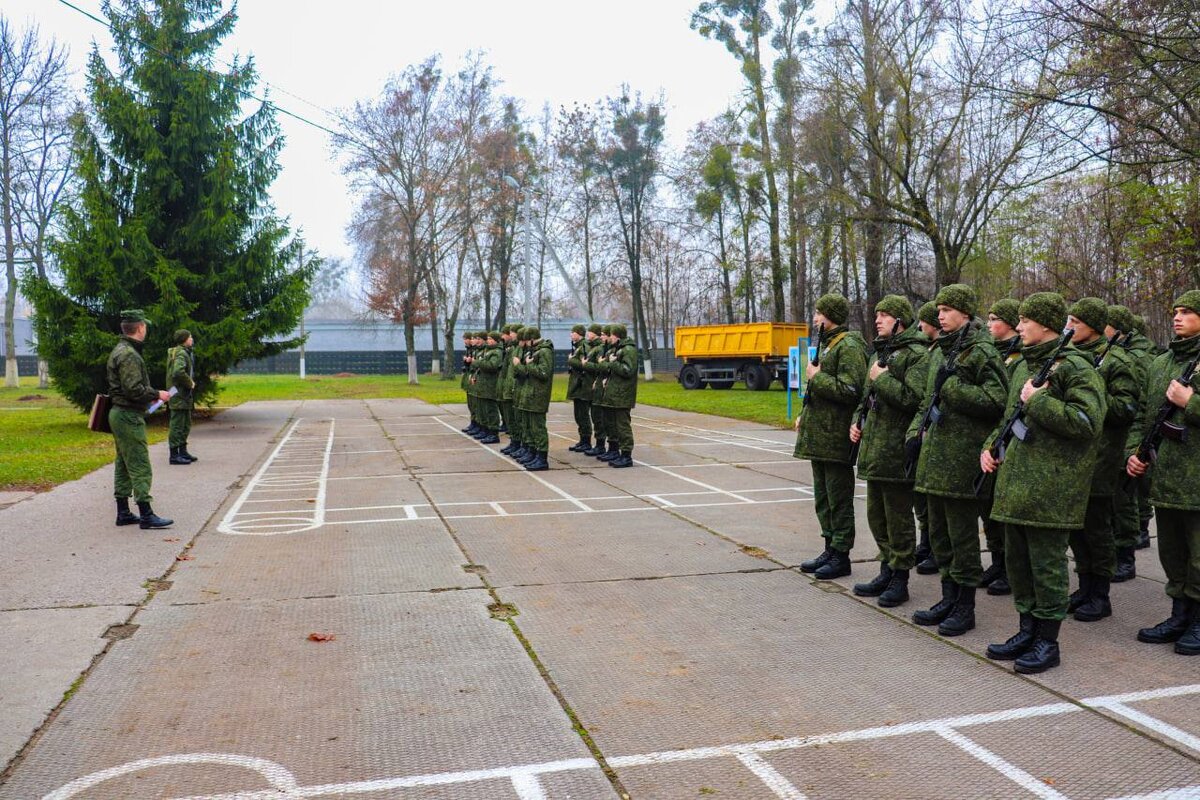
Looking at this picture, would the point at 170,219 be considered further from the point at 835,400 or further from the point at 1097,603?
the point at 1097,603

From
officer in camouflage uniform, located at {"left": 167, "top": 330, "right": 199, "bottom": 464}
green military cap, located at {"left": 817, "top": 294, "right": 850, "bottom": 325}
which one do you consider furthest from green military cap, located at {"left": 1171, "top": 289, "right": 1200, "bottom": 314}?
officer in camouflage uniform, located at {"left": 167, "top": 330, "right": 199, "bottom": 464}

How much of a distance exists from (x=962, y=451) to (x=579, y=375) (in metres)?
9.43

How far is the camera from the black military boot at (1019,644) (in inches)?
193

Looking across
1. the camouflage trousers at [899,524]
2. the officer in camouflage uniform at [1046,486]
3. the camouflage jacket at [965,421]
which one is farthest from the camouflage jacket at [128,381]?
the officer in camouflage uniform at [1046,486]

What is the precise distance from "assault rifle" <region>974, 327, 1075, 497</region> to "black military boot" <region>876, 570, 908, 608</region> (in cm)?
109

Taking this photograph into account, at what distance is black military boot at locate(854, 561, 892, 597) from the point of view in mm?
6184

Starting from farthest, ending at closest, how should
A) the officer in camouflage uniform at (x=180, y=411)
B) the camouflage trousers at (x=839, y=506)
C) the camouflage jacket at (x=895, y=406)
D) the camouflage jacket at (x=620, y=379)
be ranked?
the officer in camouflage uniform at (x=180, y=411) → the camouflage jacket at (x=620, y=379) → the camouflage trousers at (x=839, y=506) → the camouflage jacket at (x=895, y=406)

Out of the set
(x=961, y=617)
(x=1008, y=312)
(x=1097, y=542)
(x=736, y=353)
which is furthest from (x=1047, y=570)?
(x=736, y=353)

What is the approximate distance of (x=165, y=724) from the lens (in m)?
4.16

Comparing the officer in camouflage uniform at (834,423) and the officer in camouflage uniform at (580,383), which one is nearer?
the officer in camouflage uniform at (834,423)

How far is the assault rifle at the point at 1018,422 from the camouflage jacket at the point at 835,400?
5.03 ft

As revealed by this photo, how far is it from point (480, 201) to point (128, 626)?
40.5m

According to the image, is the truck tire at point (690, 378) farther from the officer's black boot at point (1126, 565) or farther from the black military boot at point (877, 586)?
the black military boot at point (877, 586)

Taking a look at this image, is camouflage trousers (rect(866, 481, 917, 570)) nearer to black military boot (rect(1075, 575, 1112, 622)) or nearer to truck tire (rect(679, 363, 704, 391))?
black military boot (rect(1075, 575, 1112, 622))
